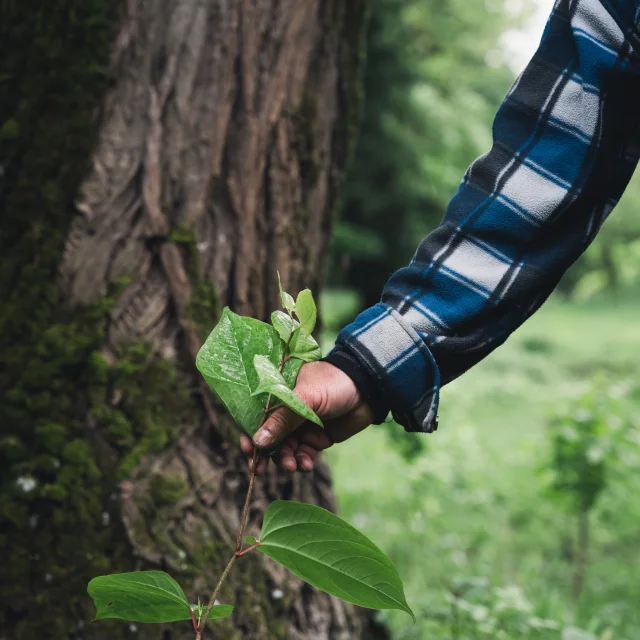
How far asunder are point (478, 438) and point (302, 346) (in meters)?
5.90

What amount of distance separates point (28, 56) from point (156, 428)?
0.97 meters

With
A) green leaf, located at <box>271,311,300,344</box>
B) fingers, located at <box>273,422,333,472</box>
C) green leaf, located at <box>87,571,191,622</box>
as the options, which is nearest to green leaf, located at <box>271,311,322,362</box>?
green leaf, located at <box>271,311,300,344</box>

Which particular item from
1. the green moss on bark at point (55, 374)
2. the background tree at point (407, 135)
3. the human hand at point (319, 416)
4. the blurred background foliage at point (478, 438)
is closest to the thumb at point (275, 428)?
the human hand at point (319, 416)

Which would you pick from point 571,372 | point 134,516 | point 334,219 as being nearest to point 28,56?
point 334,219

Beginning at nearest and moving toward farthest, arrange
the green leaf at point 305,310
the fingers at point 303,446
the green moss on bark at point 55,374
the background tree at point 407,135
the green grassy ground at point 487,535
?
the green leaf at point 305,310 < the fingers at point 303,446 < the green moss on bark at point 55,374 < the green grassy ground at point 487,535 < the background tree at point 407,135

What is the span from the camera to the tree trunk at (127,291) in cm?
163

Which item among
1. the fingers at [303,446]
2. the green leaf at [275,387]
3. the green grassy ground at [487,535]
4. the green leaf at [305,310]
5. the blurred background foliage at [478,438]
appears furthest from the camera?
the blurred background foliage at [478,438]

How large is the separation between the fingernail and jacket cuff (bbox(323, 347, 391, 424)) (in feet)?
0.68

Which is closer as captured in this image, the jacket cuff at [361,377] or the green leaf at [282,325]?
the green leaf at [282,325]

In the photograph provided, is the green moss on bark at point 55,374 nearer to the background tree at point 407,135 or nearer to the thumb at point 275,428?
the thumb at point 275,428

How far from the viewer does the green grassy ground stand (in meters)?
2.29

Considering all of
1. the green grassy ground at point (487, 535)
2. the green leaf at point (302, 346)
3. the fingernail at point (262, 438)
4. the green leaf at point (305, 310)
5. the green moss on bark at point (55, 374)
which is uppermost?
the green leaf at point (305, 310)

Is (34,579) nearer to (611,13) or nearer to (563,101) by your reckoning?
(563,101)

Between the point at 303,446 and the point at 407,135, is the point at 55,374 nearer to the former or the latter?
the point at 303,446
